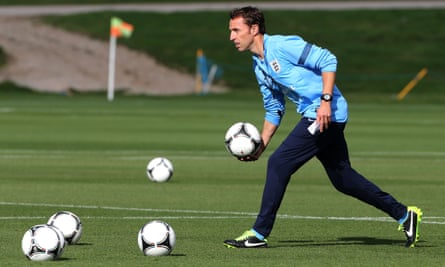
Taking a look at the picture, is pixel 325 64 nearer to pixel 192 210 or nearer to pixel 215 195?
pixel 192 210

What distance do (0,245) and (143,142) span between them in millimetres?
18568

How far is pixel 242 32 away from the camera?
13484 mm

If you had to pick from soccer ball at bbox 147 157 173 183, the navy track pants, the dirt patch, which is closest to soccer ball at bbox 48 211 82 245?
the navy track pants

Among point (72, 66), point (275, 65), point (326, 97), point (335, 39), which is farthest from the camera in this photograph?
point (335, 39)

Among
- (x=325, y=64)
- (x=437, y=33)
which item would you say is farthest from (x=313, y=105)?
(x=437, y=33)

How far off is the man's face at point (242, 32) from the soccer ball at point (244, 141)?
1023 mm

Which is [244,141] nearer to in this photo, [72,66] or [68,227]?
[68,227]

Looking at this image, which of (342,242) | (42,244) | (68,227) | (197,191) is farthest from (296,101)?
(197,191)

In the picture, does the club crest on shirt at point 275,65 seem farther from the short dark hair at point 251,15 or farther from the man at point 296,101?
the short dark hair at point 251,15

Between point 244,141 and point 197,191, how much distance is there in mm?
6038

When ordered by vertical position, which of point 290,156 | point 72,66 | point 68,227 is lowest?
point 68,227

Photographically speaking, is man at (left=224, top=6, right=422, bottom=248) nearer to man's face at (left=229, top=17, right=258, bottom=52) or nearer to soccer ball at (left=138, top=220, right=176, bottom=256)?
man's face at (left=229, top=17, right=258, bottom=52)

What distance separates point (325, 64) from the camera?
13.1 meters

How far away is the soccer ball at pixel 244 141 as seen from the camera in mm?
14117
